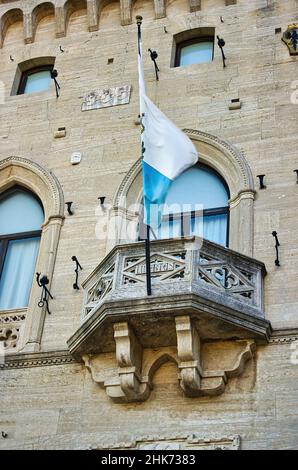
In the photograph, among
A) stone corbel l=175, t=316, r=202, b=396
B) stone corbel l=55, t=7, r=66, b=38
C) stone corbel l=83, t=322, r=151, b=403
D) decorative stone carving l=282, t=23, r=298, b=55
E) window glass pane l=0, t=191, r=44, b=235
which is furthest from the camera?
stone corbel l=55, t=7, r=66, b=38

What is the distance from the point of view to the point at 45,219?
16.8 meters

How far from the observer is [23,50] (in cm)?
2030

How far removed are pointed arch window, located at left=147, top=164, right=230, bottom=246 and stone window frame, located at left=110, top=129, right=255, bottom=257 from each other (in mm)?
223

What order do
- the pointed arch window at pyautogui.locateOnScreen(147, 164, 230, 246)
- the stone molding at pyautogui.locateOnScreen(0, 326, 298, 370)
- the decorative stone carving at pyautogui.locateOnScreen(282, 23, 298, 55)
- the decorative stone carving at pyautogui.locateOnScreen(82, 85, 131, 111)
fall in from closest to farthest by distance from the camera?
the stone molding at pyautogui.locateOnScreen(0, 326, 298, 370), the pointed arch window at pyautogui.locateOnScreen(147, 164, 230, 246), the decorative stone carving at pyautogui.locateOnScreen(282, 23, 298, 55), the decorative stone carving at pyautogui.locateOnScreen(82, 85, 131, 111)

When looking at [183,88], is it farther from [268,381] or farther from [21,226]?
[268,381]

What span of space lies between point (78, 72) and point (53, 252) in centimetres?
464

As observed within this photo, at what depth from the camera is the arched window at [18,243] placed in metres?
16.2

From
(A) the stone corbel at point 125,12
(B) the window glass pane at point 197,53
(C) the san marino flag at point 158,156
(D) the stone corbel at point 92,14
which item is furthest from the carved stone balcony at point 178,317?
(D) the stone corbel at point 92,14

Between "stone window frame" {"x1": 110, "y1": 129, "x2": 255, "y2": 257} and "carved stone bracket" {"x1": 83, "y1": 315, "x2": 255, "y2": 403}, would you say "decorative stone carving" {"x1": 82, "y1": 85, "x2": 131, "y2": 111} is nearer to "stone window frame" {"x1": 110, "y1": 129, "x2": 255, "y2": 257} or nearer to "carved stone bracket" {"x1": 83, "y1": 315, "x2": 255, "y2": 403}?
"stone window frame" {"x1": 110, "y1": 129, "x2": 255, "y2": 257}

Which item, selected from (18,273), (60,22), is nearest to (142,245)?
(18,273)

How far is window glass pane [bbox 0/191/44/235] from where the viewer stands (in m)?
17.2

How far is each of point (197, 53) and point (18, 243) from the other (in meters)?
5.38

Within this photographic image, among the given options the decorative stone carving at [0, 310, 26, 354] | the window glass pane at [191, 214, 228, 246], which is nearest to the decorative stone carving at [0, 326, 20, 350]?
the decorative stone carving at [0, 310, 26, 354]
